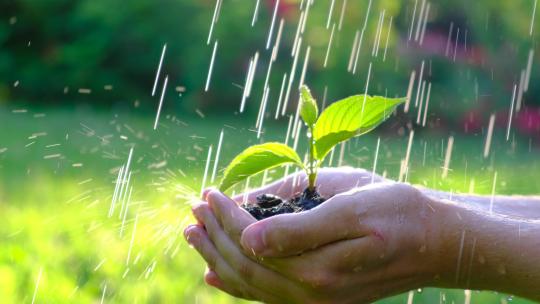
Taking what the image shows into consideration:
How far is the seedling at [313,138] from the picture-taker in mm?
1533

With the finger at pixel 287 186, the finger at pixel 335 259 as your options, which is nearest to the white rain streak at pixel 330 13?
the finger at pixel 287 186

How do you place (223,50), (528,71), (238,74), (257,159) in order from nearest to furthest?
(257,159) < (223,50) < (238,74) < (528,71)

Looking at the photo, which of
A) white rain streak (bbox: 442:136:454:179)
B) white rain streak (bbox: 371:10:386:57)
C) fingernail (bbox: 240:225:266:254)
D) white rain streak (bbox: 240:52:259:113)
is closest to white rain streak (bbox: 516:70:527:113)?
white rain streak (bbox: 442:136:454:179)

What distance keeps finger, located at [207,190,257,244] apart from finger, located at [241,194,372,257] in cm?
5

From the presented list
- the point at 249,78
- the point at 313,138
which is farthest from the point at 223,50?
the point at 313,138

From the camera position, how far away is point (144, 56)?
909 centimetres

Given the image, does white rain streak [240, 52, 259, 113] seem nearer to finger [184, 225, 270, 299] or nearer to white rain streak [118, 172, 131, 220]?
white rain streak [118, 172, 131, 220]

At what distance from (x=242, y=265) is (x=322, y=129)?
298 millimetres

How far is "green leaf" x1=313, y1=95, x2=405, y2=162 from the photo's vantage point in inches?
60.7

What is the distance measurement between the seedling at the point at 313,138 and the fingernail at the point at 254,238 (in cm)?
16

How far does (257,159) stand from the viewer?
1.53 metres

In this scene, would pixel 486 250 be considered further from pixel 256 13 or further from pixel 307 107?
pixel 256 13

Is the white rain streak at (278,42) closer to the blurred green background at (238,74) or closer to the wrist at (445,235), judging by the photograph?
the blurred green background at (238,74)

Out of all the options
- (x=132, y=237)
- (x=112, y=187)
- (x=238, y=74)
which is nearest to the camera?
(x=132, y=237)
